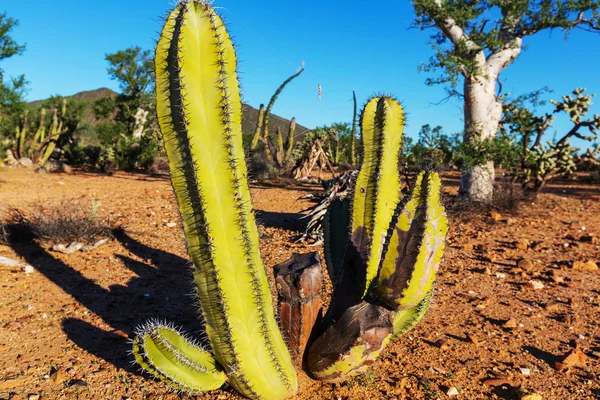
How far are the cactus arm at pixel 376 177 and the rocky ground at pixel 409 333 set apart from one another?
2.77ft

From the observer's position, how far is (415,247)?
7.27ft

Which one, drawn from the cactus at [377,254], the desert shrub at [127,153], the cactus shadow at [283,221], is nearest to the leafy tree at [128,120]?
the desert shrub at [127,153]

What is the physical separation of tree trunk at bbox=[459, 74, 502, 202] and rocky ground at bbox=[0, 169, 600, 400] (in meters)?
1.35

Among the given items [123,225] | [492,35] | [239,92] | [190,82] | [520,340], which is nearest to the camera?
[190,82]

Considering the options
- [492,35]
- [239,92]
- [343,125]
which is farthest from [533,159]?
[343,125]

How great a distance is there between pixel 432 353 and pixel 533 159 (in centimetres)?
755

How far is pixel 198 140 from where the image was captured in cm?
192

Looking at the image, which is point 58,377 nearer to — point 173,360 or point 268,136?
point 173,360

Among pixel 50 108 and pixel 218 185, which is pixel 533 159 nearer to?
pixel 218 185

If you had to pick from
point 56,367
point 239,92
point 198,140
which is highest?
point 239,92

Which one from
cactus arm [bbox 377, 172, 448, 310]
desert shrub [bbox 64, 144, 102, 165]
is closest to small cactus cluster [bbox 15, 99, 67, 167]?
desert shrub [bbox 64, 144, 102, 165]

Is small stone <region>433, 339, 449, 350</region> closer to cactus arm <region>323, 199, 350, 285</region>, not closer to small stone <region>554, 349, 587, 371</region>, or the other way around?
small stone <region>554, 349, 587, 371</region>

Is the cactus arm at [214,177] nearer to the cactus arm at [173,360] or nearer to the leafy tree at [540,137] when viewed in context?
the cactus arm at [173,360]

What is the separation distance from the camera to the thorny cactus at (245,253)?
191cm
